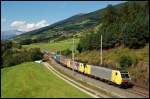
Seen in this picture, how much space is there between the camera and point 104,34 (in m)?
113

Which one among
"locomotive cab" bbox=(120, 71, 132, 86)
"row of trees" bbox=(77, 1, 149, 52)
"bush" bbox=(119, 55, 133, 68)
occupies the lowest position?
"locomotive cab" bbox=(120, 71, 132, 86)

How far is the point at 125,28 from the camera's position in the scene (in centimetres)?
9338

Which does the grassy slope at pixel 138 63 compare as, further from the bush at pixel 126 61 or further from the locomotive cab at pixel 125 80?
the locomotive cab at pixel 125 80

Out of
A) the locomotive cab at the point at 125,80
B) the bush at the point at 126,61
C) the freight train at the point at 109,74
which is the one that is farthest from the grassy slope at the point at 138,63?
the freight train at the point at 109,74

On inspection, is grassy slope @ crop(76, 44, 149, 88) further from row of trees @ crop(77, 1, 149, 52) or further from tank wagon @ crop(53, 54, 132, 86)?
tank wagon @ crop(53, 54, 132, 86)

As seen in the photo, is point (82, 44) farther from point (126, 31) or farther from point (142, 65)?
point (142, 65)

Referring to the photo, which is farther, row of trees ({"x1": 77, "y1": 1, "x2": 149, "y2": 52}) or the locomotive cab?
row of trees ({"x1": 77, "y1": 1, "x2": 149, "y2": 52})

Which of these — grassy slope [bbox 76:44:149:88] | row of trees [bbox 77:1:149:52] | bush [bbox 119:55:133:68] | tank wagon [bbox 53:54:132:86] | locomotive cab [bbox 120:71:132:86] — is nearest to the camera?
locomotive cab [bbox 120:71:132:86]

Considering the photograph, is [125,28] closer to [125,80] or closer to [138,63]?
[138,63]

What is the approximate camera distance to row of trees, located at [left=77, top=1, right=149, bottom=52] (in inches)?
3322

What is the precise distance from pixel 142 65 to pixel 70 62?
35.8m

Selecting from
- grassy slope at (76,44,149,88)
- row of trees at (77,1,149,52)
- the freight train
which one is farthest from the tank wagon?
row of trees at (77,1,149,52)

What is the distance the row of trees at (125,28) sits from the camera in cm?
8438

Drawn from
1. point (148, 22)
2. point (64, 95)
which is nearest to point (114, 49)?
point (148, 22)
